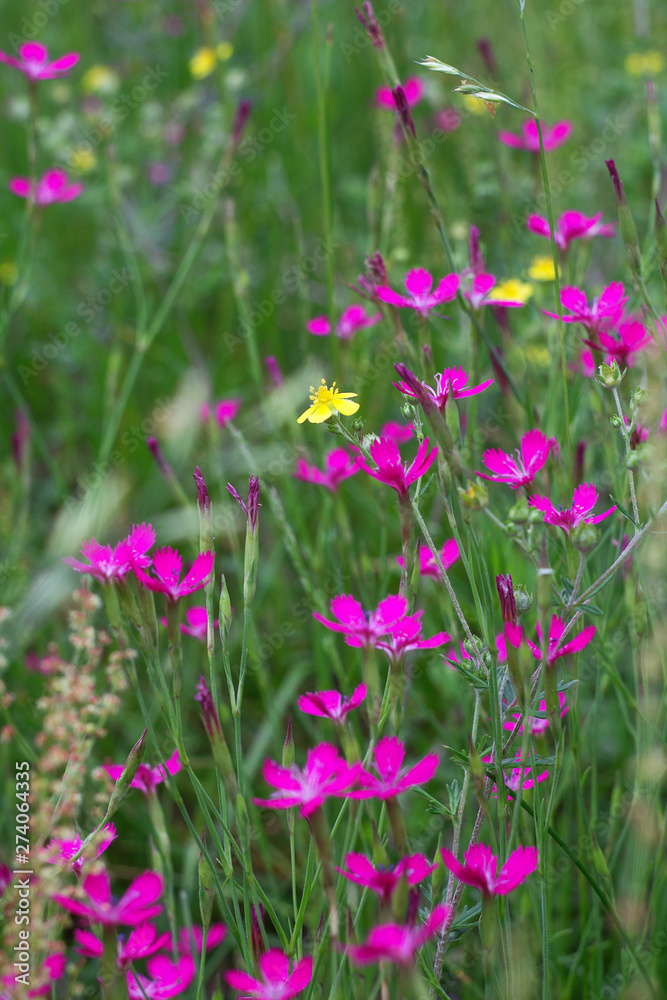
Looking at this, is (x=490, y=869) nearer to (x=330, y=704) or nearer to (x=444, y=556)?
(x=330, y=704)

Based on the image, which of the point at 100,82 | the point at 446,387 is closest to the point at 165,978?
the point at 446,387

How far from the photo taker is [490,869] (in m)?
0.72

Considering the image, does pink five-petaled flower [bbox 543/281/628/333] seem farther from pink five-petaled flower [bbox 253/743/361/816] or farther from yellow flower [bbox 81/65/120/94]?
yellow flower [bbox 81/65/120/94]

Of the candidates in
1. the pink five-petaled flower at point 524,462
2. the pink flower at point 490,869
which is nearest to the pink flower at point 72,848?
the pink flower at point 490,869

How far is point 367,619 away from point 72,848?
1.24 ft

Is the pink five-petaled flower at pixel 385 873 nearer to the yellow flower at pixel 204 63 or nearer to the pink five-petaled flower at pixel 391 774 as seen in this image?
the pink five-petaled flower at pixel 391 774

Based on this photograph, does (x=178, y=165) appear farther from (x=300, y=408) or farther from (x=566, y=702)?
(x=566, y=702)

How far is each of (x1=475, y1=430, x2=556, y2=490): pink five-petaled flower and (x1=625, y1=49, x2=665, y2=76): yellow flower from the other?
2.10 m

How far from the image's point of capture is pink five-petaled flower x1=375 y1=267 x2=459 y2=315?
0.95 meters

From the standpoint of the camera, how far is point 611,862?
1.06m

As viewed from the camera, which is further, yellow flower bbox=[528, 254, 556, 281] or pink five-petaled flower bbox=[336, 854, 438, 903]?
yellow flower bbox=[528, 254, 556, 281]

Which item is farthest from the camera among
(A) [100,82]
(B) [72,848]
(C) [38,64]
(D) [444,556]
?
(A) [100,82]

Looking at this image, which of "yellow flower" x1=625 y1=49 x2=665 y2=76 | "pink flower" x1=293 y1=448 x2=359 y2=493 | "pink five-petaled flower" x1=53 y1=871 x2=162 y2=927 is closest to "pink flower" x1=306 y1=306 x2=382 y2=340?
"pink flower" x1=293 y1=448 x2=359 y2=493

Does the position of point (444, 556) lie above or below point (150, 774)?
above
